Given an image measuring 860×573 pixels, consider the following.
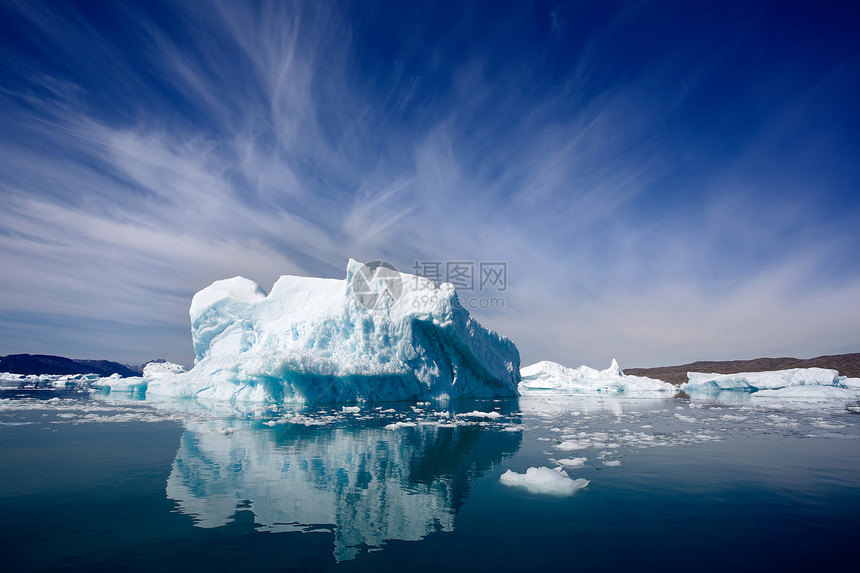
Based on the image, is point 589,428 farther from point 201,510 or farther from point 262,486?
point 201,510

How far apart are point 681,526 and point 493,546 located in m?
2.11

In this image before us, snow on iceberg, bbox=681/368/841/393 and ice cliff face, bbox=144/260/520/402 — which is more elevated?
ice cliff face, bbox=144/260/520/402

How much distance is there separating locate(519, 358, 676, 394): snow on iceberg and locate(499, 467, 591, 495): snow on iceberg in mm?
39231

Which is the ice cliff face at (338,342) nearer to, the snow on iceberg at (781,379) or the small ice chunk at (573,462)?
the small ice chunk at (573,462)

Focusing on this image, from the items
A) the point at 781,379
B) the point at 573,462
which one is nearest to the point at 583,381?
the point at 781,379

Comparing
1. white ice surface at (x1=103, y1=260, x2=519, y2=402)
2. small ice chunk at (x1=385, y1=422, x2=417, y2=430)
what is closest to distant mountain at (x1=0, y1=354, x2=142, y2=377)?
white ice surface at (x1=103, y1=260, x2=519, y2=402)

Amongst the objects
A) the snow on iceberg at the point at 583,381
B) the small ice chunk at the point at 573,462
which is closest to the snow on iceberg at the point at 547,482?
the small ice chunk at the point at 573,462

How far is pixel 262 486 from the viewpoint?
5590mm

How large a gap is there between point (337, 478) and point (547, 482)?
9.76 feet

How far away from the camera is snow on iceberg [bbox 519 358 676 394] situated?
46062mm

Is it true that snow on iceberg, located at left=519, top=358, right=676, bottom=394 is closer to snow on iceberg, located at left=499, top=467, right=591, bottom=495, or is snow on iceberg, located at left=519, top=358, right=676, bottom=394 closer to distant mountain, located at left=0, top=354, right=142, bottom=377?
snow on iceberg, located at left=499, top=467, right=591, bottom=495

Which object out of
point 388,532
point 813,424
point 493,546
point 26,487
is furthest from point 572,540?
point 813,424

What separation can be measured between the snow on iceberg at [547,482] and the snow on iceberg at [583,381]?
39.2 m

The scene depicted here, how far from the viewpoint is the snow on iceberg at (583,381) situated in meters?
46.1
